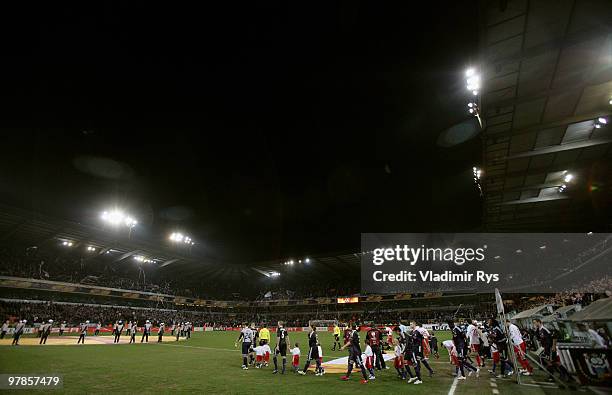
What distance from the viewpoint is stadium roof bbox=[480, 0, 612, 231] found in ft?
32.9

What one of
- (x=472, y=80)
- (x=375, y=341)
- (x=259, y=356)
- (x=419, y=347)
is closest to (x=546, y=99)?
(x=472, y=80)

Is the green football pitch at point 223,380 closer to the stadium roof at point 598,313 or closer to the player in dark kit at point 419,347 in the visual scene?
the player in dark kit at point 419,347

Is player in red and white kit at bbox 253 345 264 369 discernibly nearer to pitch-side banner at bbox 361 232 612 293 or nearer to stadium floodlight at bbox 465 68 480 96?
stadium floodlight at bbox 465 68 480 96

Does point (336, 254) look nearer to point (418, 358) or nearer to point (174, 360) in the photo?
point (174, 360)

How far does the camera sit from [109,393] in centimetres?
936

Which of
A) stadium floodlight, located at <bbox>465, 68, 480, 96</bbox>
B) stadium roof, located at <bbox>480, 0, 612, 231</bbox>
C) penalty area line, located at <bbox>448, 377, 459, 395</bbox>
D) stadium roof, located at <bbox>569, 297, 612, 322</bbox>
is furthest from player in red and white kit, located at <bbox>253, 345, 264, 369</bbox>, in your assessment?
stadium roof, located at <bbox>480, 0, 612, 231</bbox>

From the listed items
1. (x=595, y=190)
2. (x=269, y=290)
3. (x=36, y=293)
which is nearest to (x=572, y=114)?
(x=595, y=190)

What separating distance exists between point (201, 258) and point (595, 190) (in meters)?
60.5

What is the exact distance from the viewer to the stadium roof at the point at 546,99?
10.0 meters

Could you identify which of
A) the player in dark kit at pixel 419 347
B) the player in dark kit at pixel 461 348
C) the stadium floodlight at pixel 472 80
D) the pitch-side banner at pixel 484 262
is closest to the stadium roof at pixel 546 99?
the stadium floodlight at pixel 472 80

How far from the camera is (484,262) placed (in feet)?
138

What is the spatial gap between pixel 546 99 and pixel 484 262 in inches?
1345

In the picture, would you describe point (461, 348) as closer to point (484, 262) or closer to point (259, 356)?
point (259, 356)

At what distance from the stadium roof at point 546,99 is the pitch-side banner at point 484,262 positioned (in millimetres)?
12597
